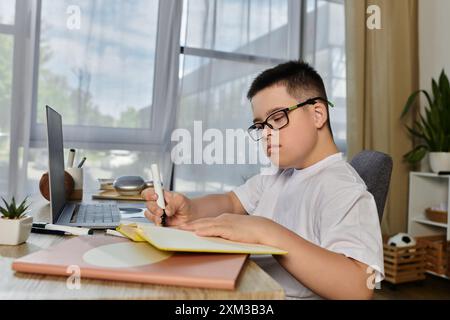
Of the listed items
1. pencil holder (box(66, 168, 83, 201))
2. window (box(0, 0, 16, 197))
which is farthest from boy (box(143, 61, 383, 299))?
window (box(0, 0, 16, 197))

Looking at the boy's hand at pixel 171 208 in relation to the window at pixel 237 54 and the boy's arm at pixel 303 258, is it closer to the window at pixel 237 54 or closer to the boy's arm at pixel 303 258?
the boy's arm at pixel 303 258

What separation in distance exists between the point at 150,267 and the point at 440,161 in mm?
2219

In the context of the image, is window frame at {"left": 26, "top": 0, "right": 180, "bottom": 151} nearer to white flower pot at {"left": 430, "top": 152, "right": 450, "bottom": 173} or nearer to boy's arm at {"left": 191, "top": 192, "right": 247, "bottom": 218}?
boy's arm at {"left": 191, "top": 192, "right": 247, "bottom": 218}

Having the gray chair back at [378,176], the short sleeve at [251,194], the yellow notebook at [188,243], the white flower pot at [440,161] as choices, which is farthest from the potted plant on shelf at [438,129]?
the yellow notebook at [188,243]

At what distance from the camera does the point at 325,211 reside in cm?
73

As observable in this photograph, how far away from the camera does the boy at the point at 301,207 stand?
1.94 feet

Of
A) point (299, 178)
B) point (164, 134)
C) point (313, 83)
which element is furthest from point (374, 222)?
point (164, 134)

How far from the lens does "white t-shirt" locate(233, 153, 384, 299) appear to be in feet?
2.10

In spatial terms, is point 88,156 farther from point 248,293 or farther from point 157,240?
point 248,293

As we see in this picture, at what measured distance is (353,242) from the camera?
0.63 meters

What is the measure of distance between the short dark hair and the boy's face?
1cm

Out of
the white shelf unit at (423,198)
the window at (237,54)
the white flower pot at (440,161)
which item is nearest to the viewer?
the white flower pot at (440,161)

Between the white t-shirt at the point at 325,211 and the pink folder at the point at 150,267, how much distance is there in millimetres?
212

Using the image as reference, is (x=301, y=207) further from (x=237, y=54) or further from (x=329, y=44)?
(x=329, y=44)
